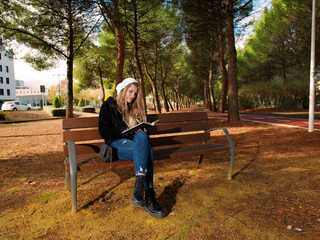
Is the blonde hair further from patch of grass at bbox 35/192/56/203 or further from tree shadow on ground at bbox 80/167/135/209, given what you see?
patch of grass at bbox 35/192/56/203

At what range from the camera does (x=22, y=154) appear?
5.29 m

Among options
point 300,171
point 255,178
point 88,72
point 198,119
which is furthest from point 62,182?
point 88,72

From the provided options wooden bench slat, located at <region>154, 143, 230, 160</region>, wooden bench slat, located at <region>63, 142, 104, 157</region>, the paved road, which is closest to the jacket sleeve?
wooden bench slat, located at <region>63, 142, 104, 157</region>

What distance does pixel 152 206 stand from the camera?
89.8 inches

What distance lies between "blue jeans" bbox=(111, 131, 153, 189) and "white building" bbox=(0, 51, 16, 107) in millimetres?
63826

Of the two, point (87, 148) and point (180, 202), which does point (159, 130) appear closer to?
point (87, 148)

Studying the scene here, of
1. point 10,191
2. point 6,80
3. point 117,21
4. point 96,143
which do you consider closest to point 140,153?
point 96,143

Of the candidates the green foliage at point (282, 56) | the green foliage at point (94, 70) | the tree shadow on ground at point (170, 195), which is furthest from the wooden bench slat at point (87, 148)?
the green foliage at point (94, 70)

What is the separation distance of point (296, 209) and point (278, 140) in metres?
3.90

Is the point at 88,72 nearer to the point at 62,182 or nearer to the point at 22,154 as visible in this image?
the point at 22,154

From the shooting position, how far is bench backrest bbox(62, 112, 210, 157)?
288cm

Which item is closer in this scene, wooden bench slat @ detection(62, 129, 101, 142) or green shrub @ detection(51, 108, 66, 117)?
wooden bench slat @ detection(62, 129, 101, 142)

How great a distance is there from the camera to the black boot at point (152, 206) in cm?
222

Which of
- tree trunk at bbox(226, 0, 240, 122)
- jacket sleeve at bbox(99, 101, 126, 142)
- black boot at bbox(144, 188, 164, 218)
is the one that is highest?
tree trunk at bbox(226, 0, 240, 122)
